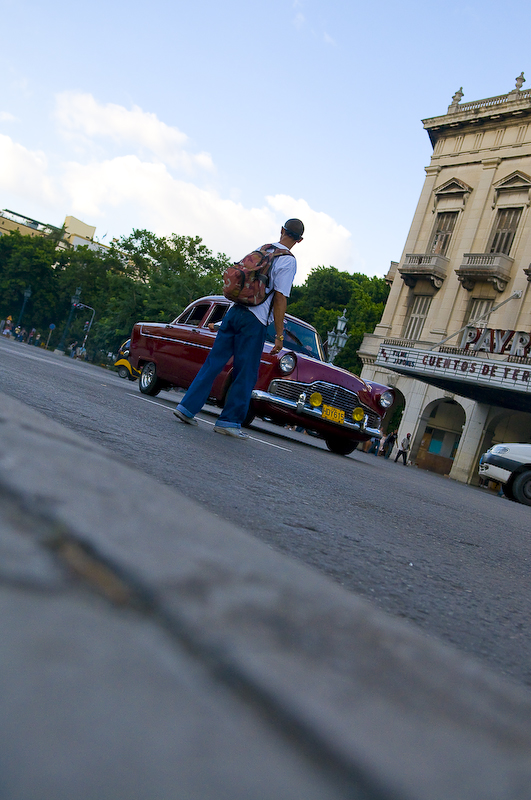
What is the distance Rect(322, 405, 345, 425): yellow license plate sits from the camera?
8.20 meters

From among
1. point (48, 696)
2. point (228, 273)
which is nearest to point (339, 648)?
point (48, 696)

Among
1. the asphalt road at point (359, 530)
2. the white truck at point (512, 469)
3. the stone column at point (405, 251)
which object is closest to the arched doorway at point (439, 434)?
the stone column at point (405, 251)

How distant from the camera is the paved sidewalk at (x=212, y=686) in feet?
0.87

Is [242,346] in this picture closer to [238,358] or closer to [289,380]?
[238,358]

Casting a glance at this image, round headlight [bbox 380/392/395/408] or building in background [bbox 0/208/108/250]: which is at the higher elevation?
building in background [bbox 0/208/108/250]

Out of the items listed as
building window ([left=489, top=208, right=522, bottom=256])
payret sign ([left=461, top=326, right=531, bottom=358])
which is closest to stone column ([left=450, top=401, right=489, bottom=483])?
payret sign ([left=461, top=326, right=531, bottom=358])

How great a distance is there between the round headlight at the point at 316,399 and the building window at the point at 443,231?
23756 mm

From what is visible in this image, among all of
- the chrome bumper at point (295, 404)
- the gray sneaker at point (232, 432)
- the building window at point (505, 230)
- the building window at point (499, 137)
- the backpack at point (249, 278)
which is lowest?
the gray sneaker at point (232, 432)

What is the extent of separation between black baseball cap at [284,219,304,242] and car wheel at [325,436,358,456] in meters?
3.99

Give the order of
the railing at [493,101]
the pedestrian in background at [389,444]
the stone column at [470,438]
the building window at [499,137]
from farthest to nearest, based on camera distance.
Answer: the pedestrian in background at [389,444], the building window at [499,137], the railing at [493,101], the stone column at [470,438]

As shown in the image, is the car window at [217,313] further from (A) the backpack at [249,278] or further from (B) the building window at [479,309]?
(B) the building window at [479,309]

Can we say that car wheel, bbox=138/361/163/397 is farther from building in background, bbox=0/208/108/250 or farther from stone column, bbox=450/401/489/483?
building in background, bbox=0/208/108/250

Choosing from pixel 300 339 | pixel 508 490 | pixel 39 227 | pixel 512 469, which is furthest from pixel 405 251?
pixel 39 227

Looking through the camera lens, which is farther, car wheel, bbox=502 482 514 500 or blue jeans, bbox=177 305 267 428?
car wheel, bbox=502 482 514 500
